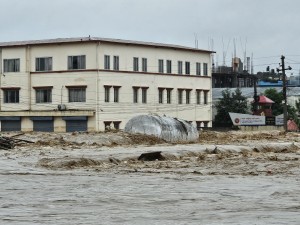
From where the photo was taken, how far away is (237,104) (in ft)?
297

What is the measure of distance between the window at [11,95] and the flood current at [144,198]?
5133 centimetres

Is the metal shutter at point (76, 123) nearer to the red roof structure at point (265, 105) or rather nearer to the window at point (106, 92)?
the window at point (106, 92)

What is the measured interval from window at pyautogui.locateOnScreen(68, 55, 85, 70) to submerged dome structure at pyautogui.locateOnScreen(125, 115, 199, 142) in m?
26.9

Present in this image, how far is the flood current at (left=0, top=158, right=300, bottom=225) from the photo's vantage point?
12438 mm

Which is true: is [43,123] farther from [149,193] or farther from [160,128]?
[149,193]

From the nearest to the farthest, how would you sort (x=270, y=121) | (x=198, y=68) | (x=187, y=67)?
(x=270, y=121) < (x=187, y=67) < (x=198, y=68)

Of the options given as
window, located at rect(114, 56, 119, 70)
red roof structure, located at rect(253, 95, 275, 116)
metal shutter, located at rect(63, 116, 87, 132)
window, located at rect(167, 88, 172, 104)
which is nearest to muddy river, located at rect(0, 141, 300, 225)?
metal shutter, located at rect(63, 116, 87, 132)

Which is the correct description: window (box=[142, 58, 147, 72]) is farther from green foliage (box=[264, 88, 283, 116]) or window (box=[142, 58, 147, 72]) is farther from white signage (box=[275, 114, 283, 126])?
green foliage (box=[264, 88, 283, 116])

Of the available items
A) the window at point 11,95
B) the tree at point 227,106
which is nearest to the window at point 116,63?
the window at point 11,95

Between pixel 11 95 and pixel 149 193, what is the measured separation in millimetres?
58468

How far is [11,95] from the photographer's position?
7325 centimetres

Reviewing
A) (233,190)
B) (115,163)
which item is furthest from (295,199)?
(115,163)

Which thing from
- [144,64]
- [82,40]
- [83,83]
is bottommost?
[83,83]

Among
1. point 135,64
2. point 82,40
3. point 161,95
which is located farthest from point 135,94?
point 82,40
